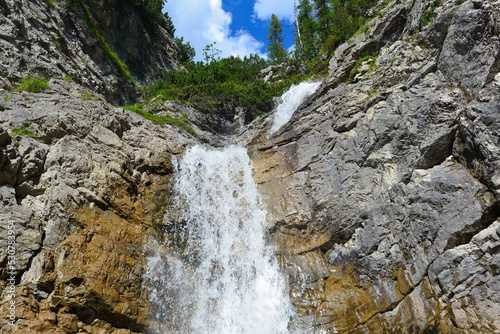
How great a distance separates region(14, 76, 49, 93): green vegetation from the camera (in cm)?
1245

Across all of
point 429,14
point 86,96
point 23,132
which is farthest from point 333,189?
point 86,96

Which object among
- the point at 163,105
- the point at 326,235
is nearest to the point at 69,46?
the point at 163,105

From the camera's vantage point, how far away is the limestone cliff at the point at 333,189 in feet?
26.9

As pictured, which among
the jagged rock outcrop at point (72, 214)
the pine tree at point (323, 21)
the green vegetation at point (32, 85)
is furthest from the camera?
the pine tree at point (323, 21)

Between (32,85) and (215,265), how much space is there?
37.9 feet

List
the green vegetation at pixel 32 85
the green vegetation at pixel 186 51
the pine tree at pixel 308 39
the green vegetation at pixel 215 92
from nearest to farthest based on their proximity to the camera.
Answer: the green vegetation at pixel 32 85 < the green vegetation at pixel 215 92 < the pine tree at pixel 308 39 < the green vegetation at pixel 186 51

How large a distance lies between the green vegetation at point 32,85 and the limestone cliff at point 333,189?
0.45 meters

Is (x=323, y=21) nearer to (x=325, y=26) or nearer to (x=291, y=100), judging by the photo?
(x=325, y=26)

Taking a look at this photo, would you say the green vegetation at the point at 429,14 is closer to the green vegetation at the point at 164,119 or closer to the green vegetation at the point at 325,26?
the green vegetation at the point at 325,26

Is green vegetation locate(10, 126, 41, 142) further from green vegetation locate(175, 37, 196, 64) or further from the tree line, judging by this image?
green vegetation locate(175, 37, 196, 64)

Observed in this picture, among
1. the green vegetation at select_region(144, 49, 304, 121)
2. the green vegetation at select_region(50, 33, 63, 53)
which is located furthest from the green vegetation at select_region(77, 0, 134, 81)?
the green vegetation at select_region(50, 33, 63, 53)

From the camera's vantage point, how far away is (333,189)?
12.5 m

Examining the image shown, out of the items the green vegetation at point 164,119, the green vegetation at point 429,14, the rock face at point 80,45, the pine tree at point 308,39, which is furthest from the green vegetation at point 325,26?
the rock face at point 80,45

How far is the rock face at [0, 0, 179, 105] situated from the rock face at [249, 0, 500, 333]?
13.1 meters
